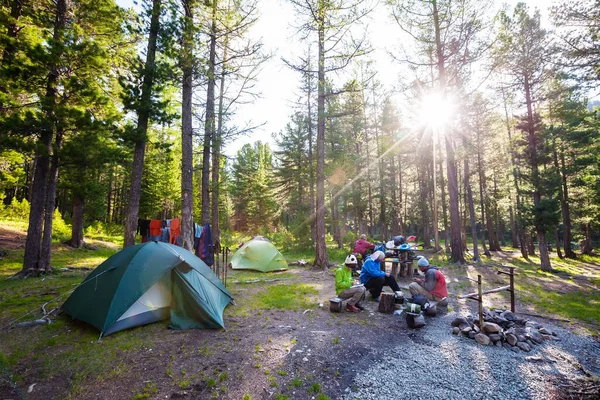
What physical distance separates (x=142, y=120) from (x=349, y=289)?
8881mm

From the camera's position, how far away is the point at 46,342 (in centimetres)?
496

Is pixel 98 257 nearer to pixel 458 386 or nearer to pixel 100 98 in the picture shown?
pixel 100 98

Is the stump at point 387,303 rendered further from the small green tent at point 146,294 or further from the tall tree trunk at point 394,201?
the tall tree trunk at point 394,201

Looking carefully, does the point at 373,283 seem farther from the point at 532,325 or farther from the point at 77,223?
the point at 77,223

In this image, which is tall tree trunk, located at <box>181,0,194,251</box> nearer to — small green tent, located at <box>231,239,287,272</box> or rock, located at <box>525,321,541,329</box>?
small green tent, located at <box>231,239,287,272</box>

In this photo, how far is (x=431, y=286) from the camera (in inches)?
289

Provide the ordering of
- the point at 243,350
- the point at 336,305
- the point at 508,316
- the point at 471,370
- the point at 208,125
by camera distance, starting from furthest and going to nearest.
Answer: the point at 208,125 → the point at 336,305 → the point at 508,316 → the point at 243,350 → the point at 471,370

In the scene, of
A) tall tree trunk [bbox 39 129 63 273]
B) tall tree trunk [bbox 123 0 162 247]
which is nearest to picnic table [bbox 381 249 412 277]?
tall tree trunk [bbox 123 0 162 247]

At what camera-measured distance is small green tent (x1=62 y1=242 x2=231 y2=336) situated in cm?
544

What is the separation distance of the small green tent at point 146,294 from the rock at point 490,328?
5277mm

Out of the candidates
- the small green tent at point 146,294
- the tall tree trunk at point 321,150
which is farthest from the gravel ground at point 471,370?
the tall tree trunk at point 321,150

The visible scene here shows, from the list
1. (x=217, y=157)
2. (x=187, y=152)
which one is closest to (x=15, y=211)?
(x=217, y=157)

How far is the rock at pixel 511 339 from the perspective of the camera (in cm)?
502

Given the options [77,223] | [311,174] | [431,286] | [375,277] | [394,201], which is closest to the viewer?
[431,286]
